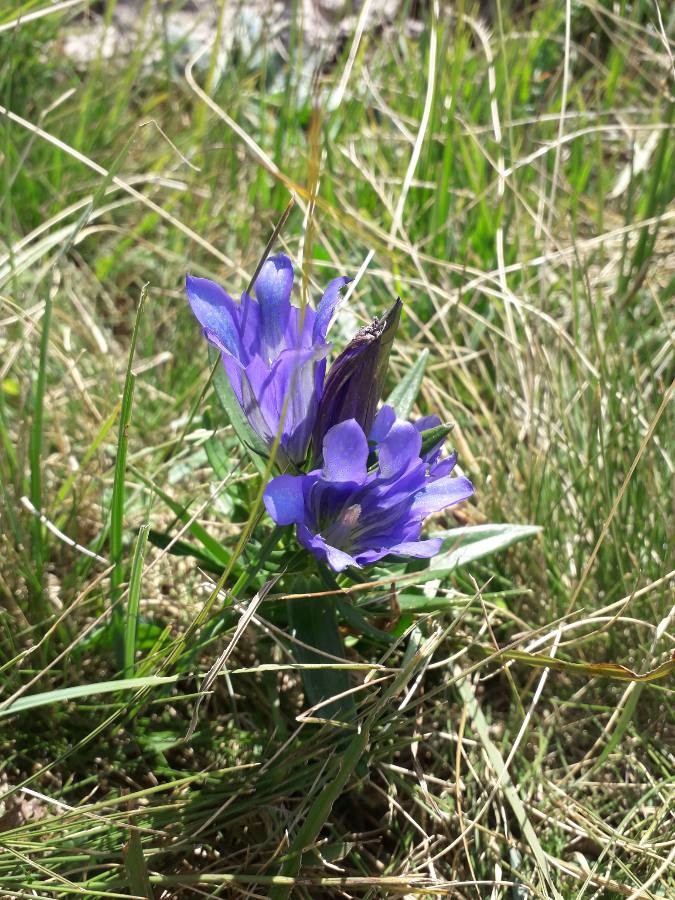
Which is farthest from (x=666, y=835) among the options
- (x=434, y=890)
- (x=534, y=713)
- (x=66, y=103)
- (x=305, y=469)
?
(x=66, y=103)

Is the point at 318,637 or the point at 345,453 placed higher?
the point at 345,453

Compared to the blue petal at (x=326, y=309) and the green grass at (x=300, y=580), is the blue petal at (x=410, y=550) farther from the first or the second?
the blue petal at (x=326, y=309)

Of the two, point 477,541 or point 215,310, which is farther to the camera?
point 477,541

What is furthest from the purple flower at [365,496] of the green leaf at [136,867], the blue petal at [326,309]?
the green leaf at [136,867]

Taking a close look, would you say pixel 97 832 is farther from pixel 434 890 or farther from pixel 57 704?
pixel 434 890

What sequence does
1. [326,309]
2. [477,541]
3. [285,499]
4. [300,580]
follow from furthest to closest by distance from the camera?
1. [477,541]
2. [300,580]
3. [326,309]
4. [285,499]

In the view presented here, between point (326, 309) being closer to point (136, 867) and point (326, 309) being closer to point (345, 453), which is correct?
point (345, 453)

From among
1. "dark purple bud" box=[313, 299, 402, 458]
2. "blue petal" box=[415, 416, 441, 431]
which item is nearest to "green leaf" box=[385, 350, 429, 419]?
"blue petal" box=[415, 416, 441, 431]

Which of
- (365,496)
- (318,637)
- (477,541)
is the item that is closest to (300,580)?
(318,637)
